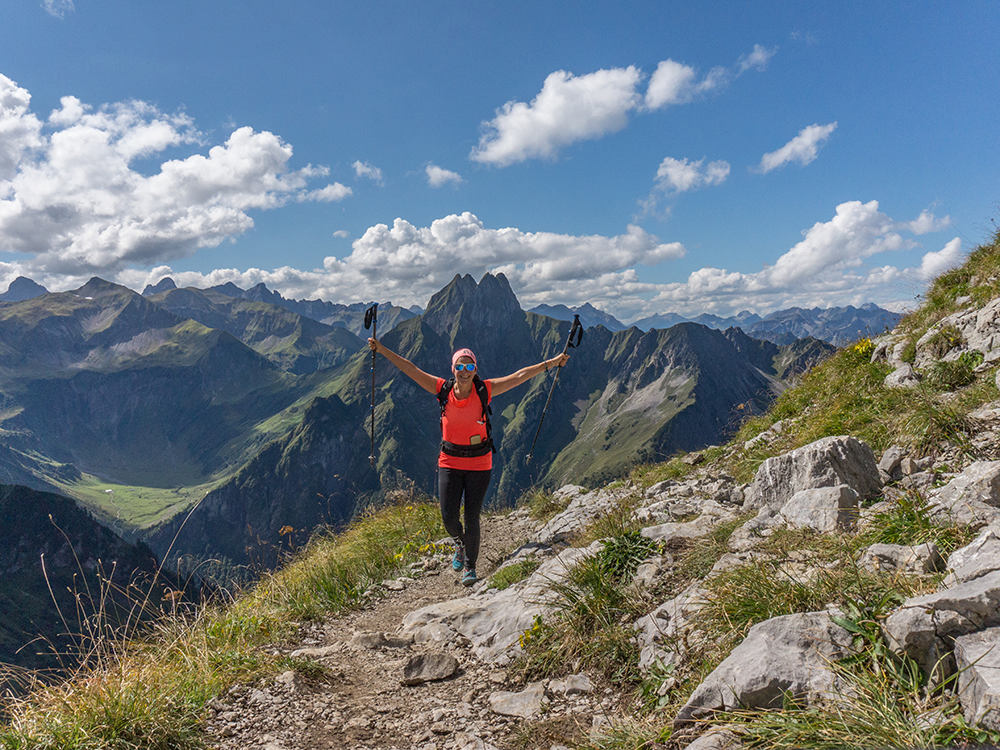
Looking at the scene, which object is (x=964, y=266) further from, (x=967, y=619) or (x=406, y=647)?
(x=406, y=647)

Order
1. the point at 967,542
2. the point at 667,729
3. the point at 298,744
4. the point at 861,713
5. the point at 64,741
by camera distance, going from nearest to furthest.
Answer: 1. the point at 861,713
2. the point at 667,729
3. the point at 64,741
4. the point at 967,542
5. the point at 298,744

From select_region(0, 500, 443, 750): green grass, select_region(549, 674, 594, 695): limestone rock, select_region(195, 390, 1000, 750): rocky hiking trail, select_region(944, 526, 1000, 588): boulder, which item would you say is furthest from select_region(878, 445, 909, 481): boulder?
select_region(0, 500, 443, 750): green grass

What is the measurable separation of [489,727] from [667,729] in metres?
1.84

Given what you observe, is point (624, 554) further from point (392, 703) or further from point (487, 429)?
point (487, 429)

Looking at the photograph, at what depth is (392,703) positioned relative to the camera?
5188 millimetres

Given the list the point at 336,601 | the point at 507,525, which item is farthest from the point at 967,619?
the point at 507,525

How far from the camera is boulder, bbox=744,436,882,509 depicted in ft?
20.9

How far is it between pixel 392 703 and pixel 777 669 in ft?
12.6

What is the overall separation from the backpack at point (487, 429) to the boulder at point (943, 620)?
656 cm

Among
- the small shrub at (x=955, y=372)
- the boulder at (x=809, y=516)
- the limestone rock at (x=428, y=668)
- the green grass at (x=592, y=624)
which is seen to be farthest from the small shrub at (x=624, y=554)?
the small shrub at (x=955, y=372)

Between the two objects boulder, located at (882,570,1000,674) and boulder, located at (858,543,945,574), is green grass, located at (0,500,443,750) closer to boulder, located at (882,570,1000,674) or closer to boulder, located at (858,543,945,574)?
boulder, located at (882,570,1000,674)

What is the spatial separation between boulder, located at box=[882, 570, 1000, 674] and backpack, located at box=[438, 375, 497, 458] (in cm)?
656

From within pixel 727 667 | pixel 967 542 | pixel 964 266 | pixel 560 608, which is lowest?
pixel 560 608

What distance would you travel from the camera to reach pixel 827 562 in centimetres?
464
